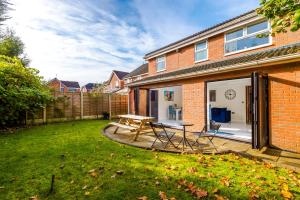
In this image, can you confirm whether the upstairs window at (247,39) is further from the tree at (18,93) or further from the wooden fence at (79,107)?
the tree at (18,93)

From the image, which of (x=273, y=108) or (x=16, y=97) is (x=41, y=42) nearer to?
(x=16, y=97)

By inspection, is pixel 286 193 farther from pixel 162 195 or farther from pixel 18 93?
pixel 18 93

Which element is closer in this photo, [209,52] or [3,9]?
[209,52]

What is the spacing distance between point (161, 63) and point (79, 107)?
26.4 feet

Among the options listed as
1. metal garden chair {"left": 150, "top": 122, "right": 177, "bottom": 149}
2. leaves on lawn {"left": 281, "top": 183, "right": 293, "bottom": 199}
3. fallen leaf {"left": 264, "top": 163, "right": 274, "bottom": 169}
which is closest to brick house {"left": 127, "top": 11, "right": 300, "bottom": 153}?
fallen leaf {"left": 264, "top": 163, "right": 274, "bottom": 169}

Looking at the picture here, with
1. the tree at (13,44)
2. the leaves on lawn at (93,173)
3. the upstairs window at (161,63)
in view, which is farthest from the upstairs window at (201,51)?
the tree at (13,44)

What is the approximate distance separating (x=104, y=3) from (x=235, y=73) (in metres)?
7.01

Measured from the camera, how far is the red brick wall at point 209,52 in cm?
796

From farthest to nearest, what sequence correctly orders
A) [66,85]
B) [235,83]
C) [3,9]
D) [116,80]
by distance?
[66,85] < [116,80] < [3,9] < [235,83]

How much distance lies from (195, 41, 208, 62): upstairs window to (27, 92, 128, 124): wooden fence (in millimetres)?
8317

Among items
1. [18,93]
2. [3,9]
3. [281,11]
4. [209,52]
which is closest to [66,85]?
[3,9]

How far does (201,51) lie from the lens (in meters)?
12.1

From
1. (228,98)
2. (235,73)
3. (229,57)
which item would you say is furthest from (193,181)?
(228,98)

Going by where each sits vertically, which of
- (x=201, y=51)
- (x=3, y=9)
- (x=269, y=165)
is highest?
(x=3, y=9)
